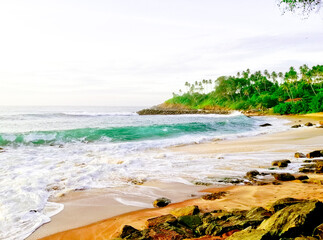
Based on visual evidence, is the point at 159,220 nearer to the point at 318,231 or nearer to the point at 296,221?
the point at 296,221

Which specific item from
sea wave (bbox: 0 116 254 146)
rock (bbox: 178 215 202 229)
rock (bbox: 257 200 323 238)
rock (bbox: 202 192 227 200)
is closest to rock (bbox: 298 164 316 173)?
rock (bbox: 202 192 227 200)

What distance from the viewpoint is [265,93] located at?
80438mm

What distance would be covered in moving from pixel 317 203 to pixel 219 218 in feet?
5.43

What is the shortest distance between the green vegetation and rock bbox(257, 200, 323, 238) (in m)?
56.0

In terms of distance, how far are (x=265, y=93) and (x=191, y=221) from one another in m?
85.0

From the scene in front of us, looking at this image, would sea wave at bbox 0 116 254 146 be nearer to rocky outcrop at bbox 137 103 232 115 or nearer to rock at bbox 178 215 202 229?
rock at bbox 178 215 202 229

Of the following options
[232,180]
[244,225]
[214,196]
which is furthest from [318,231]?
[232,180]

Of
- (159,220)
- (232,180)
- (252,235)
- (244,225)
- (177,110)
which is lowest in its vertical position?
(232,180)

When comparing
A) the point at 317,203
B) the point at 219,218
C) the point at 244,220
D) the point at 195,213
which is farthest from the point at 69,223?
the point at 317,203

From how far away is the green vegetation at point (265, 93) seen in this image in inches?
2250

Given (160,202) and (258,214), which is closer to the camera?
(258,214)

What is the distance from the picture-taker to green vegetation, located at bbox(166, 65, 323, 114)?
57144 millimetres

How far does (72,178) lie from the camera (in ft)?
26.8

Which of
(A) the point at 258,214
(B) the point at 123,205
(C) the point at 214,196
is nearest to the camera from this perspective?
(A) the point at 258,214
